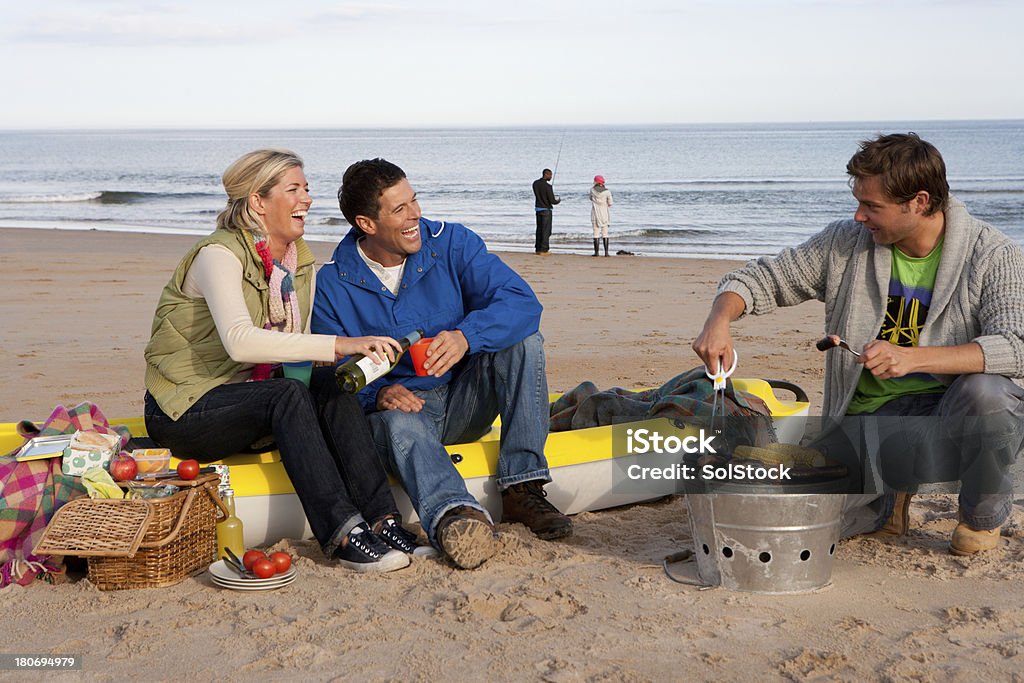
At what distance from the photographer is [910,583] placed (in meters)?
3.52

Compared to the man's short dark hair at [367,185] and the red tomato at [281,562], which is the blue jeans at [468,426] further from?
the man's short dark hair at [367,185]

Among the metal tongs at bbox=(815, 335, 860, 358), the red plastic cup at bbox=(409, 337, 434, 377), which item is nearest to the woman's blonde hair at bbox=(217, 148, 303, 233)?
the red plastic cup at bbox=(409, 337, 434, 377)

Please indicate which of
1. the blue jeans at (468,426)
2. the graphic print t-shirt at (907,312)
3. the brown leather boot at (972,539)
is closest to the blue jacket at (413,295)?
the blue jeans at (468,426)

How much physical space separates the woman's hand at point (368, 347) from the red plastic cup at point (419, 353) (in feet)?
0.52

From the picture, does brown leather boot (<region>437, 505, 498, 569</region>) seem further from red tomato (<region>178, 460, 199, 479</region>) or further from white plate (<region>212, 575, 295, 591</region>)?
red tomato (<region>178, 460, 199, 479</region>)

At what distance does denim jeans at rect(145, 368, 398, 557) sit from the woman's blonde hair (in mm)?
578

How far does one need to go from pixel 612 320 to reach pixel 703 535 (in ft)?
20.0

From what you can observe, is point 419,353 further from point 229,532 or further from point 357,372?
point 229,532

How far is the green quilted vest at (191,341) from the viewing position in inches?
149

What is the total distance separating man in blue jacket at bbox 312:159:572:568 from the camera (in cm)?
390

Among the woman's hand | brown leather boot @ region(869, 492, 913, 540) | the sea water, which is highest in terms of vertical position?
the woman's hand

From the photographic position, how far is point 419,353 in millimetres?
3910

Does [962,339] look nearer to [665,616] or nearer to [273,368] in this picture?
[665,616]

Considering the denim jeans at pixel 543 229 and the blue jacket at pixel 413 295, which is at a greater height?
the blue jacket at pixel 413 295
